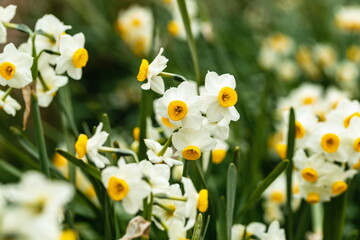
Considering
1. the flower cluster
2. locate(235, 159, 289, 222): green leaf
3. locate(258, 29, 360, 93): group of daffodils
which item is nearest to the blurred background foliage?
locate(258, 29, 360, 93): group of daffodils

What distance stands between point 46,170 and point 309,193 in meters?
0.54

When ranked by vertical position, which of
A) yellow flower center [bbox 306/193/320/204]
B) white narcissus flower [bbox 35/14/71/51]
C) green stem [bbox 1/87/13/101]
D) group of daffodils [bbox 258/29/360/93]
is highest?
group of daffodils [bbox 258/29/360/93]

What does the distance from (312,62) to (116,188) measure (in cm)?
190

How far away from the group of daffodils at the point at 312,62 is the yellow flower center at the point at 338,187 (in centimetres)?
128

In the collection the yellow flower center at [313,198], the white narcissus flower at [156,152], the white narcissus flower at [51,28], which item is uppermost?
the white narcissus flower at [51,28]

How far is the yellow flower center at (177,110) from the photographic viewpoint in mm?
738

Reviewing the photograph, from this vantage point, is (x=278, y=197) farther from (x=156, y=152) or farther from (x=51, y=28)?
(x=51, y=28)

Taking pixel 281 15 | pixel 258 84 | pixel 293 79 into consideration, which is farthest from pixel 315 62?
pixel 281 15

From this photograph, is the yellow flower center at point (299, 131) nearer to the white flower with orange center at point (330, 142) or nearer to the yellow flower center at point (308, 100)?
the white flower with orange center at point (330, 142)

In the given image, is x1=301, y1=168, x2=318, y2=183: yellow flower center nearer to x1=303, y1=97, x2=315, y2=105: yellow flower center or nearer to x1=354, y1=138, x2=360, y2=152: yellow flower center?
x1=354, y1=138, x2=360, y2=152: yellow flower center

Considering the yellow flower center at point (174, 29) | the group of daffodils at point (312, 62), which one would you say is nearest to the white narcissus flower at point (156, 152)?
the yellow flower center at point (174, 29)

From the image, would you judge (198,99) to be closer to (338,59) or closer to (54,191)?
(54,191)

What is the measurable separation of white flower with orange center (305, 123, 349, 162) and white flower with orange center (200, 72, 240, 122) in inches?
10.3

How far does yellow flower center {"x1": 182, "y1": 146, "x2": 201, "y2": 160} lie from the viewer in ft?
2.43
